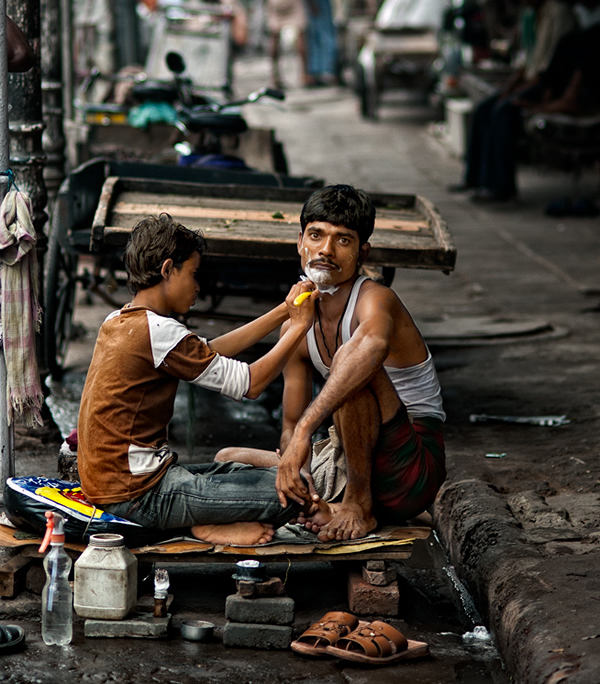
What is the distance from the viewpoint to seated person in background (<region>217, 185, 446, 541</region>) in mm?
3570

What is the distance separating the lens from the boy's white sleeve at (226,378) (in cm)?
357

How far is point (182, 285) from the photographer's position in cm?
361

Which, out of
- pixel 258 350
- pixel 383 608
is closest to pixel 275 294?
pixel 258 350

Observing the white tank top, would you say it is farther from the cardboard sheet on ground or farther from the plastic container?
the plastic container

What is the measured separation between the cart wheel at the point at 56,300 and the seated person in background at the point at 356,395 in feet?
7.36

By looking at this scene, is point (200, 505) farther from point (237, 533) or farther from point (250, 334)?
point (250, 334)

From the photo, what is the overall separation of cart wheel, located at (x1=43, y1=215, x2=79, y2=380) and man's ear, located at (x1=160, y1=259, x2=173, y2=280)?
2401mm

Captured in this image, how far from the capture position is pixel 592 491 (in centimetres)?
445

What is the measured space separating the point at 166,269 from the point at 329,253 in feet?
1.91

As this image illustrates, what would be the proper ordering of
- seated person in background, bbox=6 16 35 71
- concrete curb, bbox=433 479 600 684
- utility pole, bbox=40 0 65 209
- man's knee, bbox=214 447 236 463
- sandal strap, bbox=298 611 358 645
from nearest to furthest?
concrete curb, bbox=433 479 600 684
sandal strap, bbox=298 611 358 645
man's knee, bbox=214 447 236 463
seated person in background, bbox=6 16 35 71
utility pole, bbox=40 0 65 209

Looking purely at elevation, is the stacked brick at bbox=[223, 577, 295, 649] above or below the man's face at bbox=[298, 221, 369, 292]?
below

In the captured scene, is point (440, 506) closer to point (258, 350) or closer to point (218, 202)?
point (258, 350)

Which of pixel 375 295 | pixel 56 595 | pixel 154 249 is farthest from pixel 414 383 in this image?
pixel 56 595

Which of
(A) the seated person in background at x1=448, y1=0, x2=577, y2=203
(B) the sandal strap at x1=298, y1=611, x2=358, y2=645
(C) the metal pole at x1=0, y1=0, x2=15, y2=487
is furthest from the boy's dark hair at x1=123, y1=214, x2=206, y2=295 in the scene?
(A) the seated person in background at x1=448, y1=0, x2=577, y2=203
